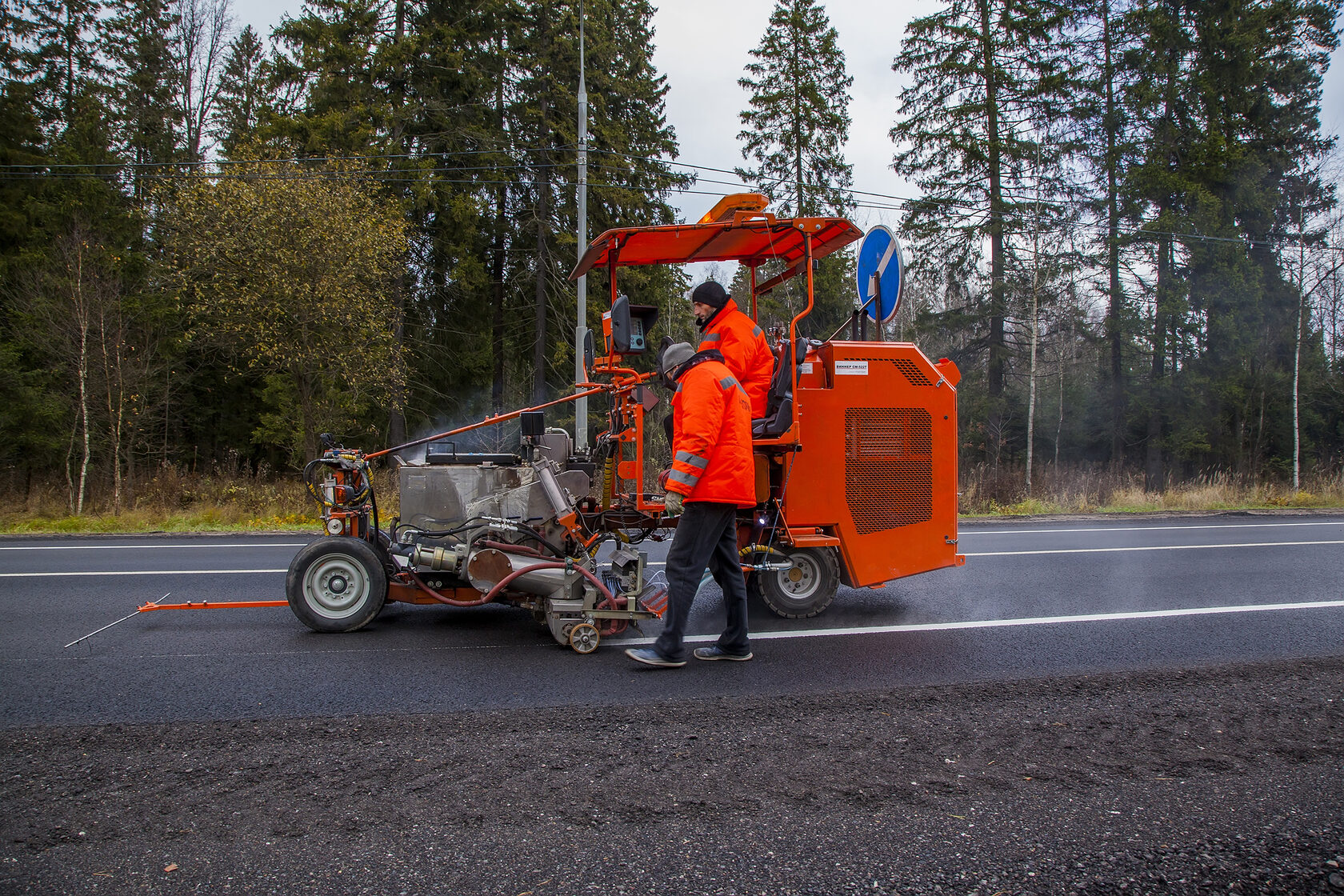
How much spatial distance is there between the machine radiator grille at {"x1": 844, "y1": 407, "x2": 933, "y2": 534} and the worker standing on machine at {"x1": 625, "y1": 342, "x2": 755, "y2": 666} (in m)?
1.38

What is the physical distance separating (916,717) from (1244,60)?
94.6 ft

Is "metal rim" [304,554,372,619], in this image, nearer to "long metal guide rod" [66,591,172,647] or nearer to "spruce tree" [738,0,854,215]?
"long metal guide rod" [66,591,172,647]

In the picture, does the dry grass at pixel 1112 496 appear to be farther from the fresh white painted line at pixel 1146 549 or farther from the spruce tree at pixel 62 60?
the spruce tree at pixel 62 60

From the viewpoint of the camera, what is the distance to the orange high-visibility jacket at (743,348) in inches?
195

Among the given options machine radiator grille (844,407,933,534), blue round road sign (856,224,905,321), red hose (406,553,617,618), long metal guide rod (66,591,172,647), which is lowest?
long metal guide rod (66,591,172,647)

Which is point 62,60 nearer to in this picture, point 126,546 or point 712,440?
point 126,546

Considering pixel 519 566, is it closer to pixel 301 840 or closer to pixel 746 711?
pixel 746 711

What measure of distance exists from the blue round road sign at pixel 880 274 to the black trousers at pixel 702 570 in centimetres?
229

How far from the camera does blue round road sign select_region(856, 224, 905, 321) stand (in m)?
6.03

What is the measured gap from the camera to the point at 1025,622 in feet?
18.2

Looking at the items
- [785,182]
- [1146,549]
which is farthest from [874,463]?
[785,182]

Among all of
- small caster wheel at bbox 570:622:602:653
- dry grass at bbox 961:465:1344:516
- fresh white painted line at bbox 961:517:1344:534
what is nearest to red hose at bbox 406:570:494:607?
small caster wheel at bbox 570:622:602:653

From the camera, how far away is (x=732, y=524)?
15.5 ft

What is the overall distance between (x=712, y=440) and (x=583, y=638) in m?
1.41
